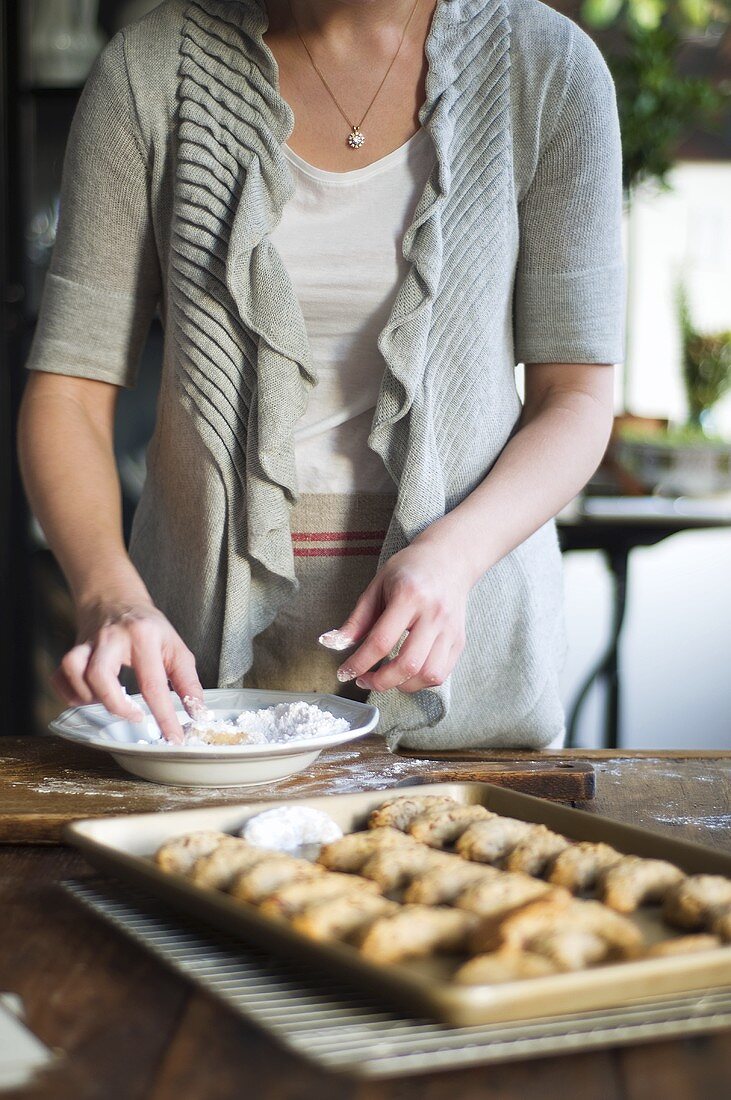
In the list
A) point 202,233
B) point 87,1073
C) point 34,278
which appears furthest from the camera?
point 34,278

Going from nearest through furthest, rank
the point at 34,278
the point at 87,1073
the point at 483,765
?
the point at 87,1073, the point at 483,765, the point at 34,278

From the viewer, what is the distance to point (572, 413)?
1.23 m

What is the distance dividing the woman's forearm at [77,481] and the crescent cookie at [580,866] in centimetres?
49

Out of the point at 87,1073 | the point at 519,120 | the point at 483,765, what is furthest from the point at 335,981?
the point at 519,120

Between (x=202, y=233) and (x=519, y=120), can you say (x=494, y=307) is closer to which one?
(x=519, y=120)

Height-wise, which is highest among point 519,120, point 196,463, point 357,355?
point 519,120

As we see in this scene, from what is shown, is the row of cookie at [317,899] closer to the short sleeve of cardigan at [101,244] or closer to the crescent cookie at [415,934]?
the crescent cookie at [415,934]

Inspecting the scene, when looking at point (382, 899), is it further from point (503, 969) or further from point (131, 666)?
point (131, 666)

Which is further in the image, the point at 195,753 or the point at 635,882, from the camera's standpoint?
the point at 195,753

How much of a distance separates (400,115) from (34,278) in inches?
80.5

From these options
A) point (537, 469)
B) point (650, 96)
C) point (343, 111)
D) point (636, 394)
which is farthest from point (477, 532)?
point (636, 394)

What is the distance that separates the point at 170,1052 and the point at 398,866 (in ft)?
0.62

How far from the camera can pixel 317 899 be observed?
24.3 inches

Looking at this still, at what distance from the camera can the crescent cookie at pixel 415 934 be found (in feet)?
1.86
